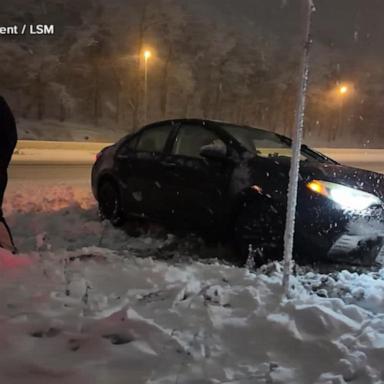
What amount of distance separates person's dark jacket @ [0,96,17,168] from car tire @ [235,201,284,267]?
2190mm

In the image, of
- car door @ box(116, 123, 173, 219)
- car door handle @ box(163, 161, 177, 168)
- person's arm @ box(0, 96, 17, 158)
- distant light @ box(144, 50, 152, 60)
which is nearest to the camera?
person's arm @ box(0, 96, 17, 158)

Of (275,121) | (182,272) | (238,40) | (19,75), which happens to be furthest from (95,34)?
(182,272)

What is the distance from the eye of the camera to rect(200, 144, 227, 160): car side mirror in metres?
5.57

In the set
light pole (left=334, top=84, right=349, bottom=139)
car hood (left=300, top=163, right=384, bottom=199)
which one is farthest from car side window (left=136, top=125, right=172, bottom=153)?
light pole (left=334, top=84, right=349, bottom=139)

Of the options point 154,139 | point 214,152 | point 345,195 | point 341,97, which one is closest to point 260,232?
point 345,195

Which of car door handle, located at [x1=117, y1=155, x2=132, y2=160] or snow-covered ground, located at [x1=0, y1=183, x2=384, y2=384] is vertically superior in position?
car door handle, located at [x1=117, y1=155, x2=132, y2=160]

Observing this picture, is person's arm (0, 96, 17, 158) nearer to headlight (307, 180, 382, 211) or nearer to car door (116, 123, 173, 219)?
car door (116, 123, 173, 219)

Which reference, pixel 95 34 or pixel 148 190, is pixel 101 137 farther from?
pixel 148 190

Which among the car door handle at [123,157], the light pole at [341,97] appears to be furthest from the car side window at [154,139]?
the light pole at [341,97]

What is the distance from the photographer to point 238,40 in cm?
4950

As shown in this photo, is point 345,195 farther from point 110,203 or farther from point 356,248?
point 110,203

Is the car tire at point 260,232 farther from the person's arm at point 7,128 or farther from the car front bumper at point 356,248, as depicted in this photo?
the person's arm at point 7,128

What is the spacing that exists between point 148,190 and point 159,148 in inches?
20.5

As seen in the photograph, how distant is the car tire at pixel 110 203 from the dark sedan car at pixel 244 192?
3cm
